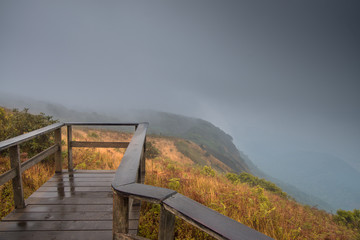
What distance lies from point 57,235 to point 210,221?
8.08 ft

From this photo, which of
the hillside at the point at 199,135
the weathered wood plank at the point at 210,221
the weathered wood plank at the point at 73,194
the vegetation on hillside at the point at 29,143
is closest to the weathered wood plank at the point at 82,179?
the vegetation on hillside at the point at 29,143

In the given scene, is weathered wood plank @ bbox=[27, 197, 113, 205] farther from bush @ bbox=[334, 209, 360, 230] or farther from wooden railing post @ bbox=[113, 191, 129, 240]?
bush @ bbox=[334, 209, 360, 230]

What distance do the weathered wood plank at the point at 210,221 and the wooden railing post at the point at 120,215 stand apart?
41 centimetres

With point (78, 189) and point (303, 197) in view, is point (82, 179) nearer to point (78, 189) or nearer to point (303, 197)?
point (78, 189)

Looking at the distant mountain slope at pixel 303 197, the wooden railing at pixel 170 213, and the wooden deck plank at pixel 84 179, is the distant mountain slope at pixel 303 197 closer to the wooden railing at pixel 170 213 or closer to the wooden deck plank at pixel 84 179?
the wooden deck plank at pixel 84 179

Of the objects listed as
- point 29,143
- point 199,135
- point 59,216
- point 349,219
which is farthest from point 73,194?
point 199,135

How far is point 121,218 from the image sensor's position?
1373mm

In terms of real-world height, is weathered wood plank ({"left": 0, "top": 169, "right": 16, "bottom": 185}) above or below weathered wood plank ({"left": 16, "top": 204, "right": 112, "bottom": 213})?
above

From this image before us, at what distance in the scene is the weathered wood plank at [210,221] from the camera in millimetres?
876

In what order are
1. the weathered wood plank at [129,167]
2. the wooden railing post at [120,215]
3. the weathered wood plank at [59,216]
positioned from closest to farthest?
the wooden railing post at [120,215] < the weathered wood plank at [129,167] < the weathered wood plank at [59,216]

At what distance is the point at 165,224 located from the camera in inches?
→ 45.7

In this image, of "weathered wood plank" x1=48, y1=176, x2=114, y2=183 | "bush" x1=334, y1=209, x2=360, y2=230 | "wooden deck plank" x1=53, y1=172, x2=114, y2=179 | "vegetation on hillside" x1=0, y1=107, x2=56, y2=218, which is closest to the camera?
"weathered wood plank" x1=48, y1=176, x2=114, y2=183

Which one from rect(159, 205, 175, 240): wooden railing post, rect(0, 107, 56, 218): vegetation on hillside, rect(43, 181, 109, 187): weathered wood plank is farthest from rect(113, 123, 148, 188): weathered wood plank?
rect(0, 107, 56, 218): vegetation on hillside

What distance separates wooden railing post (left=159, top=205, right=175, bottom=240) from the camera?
1137 millimetres
